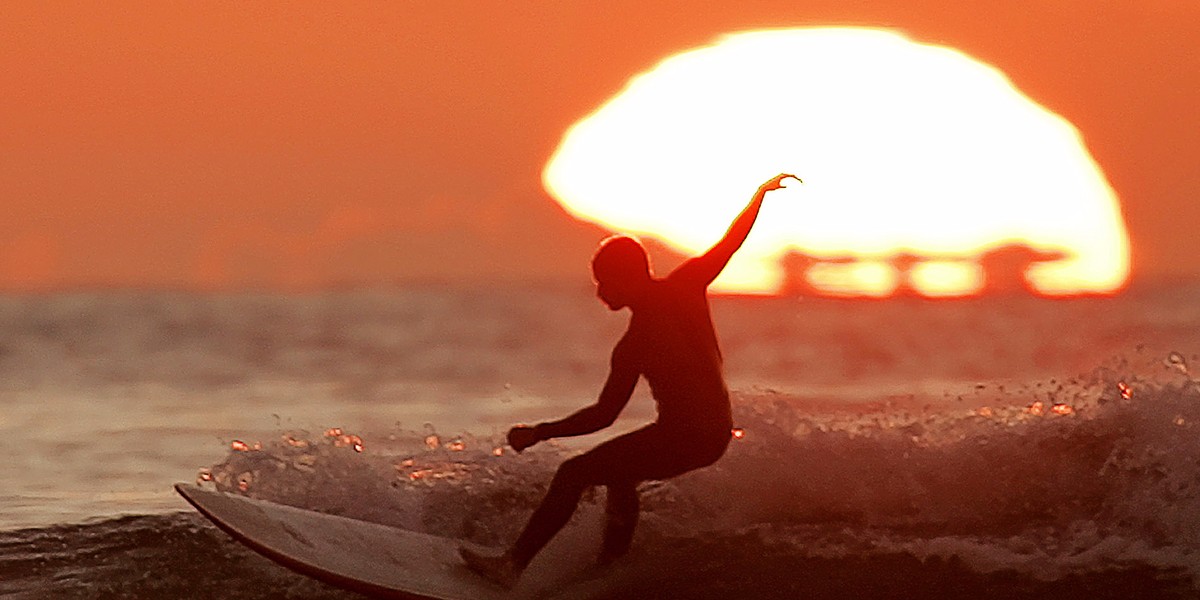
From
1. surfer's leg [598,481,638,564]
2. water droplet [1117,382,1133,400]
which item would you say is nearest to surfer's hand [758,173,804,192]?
surfer's leg [598,481,638,564]

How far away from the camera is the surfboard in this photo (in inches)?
321

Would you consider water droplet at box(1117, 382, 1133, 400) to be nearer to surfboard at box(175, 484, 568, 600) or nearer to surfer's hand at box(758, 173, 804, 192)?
surfer's hand at box(758, 173, 804, 192)

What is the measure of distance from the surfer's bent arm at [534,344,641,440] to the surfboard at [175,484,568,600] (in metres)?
0.89

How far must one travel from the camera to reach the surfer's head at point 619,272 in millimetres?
7863

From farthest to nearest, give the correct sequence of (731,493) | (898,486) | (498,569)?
(898,486) → (731,493) → (498,569)

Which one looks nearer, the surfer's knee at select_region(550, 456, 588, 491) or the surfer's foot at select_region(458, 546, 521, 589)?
the surfer's knee at select_region(550, 456, 588, 491)

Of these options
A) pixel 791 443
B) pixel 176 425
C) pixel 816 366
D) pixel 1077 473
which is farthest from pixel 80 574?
pixel 816 366

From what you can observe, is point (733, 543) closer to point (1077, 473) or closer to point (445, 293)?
point (1077, 473)

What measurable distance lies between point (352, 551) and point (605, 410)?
5.27ft

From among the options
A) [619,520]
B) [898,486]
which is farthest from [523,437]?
[898,486]

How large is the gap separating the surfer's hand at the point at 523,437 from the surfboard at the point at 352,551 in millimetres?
783

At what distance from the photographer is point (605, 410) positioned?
7848 millimetres

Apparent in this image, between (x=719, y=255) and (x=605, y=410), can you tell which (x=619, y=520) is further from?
(x=719, y=255)

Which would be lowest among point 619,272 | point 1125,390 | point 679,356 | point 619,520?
point 619,520
